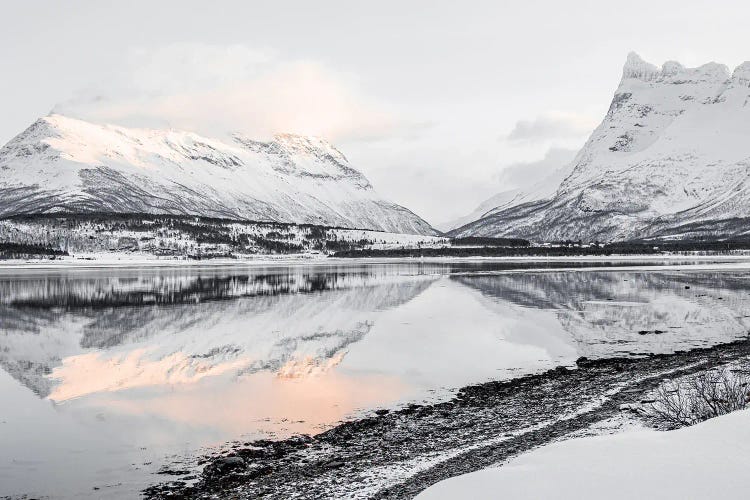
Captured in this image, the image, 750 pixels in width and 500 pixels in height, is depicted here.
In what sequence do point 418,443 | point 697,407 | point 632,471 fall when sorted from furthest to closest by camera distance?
point 418,443 < point 697,407 < point 632,471

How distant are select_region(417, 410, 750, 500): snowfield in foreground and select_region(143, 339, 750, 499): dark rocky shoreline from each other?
3.90 meters

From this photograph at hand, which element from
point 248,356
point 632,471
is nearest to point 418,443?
point 632,471

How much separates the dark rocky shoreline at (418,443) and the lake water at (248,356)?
5.22 ft

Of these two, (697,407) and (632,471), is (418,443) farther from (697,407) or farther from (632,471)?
(632,471)

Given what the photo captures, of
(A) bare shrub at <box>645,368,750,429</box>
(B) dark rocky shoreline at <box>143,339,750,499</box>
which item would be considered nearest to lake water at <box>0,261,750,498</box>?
(B) dark rocky shoreline at <box>143,339,750,499</box>

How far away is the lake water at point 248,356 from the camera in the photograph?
2108 cm

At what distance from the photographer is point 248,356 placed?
36812mm

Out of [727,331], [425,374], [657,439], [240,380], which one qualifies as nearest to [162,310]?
[240,380]

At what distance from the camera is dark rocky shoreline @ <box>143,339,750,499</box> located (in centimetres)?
1650

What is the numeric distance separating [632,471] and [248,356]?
92.8 feet

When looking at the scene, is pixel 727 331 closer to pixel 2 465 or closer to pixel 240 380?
pixel 240 380

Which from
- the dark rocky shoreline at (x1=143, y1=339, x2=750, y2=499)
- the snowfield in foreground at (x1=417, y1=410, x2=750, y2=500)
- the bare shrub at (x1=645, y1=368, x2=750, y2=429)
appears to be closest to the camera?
the snowfield in foreground at (x1=417, y1=410, x2=750, y2=500)

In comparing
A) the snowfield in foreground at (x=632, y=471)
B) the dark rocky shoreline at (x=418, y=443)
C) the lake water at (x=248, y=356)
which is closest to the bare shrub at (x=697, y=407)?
the dark rocky shoreline at (x=418, y=443)

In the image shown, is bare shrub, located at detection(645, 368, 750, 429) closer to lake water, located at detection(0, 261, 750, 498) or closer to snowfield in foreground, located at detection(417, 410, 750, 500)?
snowfield in foreground, located at detection(417, 410, 750, 500)
